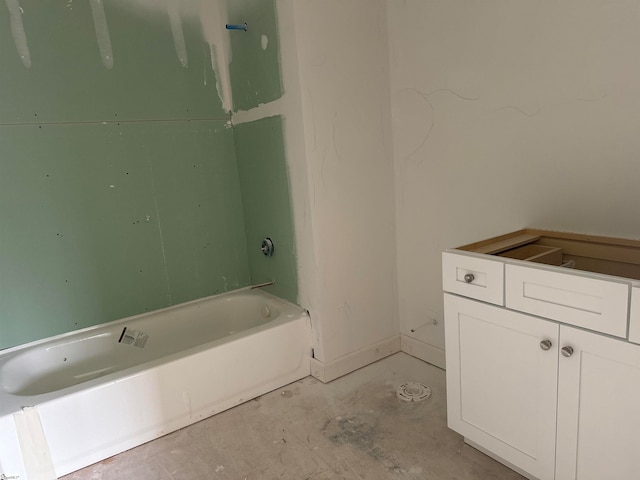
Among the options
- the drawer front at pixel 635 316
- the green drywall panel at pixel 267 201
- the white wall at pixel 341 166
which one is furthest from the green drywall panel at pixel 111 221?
the drawer front at pixel 635 316

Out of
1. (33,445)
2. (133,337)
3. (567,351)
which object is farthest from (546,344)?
(133,337)

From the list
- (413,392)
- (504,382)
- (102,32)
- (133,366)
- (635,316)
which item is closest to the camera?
(635,316)

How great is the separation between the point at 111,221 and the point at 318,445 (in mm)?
1534

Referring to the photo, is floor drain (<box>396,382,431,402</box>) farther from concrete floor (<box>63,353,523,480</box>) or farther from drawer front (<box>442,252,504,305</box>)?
drawer front (<box>442,252,504,305</box>)

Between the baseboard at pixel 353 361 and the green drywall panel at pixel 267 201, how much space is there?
391mm

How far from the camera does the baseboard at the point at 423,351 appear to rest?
2.23 meters

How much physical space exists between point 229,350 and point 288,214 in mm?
752

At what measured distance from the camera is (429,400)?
196 cm

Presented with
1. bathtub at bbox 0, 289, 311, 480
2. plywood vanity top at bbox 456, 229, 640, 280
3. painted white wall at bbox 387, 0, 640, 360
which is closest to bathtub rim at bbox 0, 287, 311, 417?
bathtub at bbox 0, 289, 311, 480

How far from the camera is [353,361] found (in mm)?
2285

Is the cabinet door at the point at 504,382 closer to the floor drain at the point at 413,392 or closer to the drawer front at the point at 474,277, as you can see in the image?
the drawer front at the point at 474,277

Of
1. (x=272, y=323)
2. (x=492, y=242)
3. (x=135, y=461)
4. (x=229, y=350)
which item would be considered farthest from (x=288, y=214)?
(x=135, y=461)

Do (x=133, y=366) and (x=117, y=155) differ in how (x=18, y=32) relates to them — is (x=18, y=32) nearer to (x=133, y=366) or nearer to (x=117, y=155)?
(x=117, y=155)

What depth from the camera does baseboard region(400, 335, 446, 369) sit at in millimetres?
2229
